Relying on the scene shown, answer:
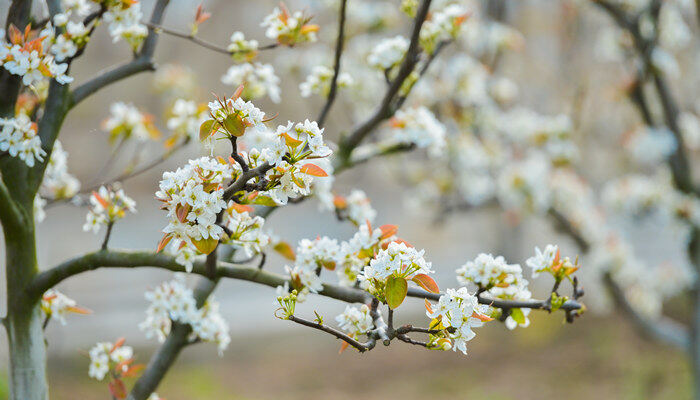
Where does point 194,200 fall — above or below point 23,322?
above

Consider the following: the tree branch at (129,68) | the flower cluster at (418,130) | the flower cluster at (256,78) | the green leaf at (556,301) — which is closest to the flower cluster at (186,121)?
the flower cluster at (256,78)

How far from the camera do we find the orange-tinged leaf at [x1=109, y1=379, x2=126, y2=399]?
1578 millimetres

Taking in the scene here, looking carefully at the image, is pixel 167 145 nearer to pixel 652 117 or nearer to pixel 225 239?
pixel 225 239

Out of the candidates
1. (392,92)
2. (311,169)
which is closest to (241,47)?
(392,92)

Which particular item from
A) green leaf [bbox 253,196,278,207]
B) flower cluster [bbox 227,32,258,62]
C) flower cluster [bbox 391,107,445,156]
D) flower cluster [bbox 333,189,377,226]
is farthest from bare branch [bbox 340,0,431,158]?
green leaf [bbox 253,196,278,207]

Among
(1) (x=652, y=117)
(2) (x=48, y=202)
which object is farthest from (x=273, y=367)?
(2) (x=48, y=202)

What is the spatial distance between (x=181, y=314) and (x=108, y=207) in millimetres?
300

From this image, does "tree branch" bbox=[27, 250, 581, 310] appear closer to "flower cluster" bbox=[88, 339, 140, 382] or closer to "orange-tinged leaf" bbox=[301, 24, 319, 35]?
"flower cluster" bbox=[88, 339, 140, 382]

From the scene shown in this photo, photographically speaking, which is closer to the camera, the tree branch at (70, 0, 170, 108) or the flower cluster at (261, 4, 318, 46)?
the tree branch at (70, 0, 170, 108)

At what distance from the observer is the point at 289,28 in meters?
1.72

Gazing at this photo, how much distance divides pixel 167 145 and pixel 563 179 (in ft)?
7.87

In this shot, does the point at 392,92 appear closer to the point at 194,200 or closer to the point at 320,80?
the point at 320,80

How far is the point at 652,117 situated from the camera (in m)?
3.55

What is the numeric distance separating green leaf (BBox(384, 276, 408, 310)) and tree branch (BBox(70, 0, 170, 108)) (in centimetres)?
81
